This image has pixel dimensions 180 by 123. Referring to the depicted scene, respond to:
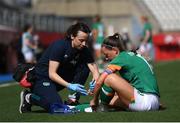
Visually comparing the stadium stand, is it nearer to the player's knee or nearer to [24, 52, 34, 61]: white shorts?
[24, 52, 34, 61]: white shorts

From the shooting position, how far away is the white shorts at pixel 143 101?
8344mm

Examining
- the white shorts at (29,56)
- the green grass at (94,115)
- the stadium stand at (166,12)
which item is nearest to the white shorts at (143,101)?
the green grass at (94,115)

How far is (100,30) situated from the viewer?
23.1 meters

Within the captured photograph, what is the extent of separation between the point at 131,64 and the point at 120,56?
20 cm

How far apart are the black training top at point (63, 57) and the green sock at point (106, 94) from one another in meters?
0.65

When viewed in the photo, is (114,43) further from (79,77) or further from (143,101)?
(79,77)

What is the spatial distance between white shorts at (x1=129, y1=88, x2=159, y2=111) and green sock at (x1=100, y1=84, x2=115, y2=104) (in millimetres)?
382

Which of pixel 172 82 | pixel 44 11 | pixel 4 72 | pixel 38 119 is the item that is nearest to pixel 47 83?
pixel 38 119

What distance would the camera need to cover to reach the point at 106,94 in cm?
877

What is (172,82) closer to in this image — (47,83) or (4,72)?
(47,83)

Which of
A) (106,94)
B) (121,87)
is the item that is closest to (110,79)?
(121,87)

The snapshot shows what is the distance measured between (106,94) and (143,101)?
0.62 m

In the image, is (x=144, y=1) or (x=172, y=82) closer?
(x=172, y=82)

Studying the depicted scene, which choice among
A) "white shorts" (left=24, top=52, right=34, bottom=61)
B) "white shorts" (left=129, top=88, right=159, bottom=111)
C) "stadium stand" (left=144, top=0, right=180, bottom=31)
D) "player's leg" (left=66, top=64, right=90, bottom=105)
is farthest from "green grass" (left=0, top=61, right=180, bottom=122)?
"stadium stand" (left=144, top=0, right=180, bottom=31)
